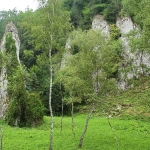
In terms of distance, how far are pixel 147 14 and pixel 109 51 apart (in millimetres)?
3666

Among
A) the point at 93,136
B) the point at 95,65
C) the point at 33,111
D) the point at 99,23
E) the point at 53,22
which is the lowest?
the point at 93,136

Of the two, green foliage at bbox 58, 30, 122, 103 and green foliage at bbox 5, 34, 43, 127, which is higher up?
green foliage at bbox 58, 30, 122, 103

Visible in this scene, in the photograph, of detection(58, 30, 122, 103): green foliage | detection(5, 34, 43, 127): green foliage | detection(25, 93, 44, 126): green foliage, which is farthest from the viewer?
detection(25, 93, 44, 126): green foliage

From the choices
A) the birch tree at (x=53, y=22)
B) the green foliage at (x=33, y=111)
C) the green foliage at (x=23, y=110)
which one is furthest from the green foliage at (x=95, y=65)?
the green foliage at (x=33, y=111)

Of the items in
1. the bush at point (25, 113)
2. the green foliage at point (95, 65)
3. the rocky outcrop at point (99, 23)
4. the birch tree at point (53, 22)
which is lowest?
the bush at point (25, 113)

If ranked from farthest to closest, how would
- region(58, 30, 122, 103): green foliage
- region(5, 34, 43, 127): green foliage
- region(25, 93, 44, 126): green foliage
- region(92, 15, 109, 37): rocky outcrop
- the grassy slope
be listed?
region(92, 15, 109, 37): rocky outcrop < region(25, 93, 44, 126): green foliage < region(5, 34, 43, 127): green foliage < region(58, 30, 122, 103): green foliage < the grassy slope

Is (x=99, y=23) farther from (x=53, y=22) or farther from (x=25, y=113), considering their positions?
(x=53, y=22)

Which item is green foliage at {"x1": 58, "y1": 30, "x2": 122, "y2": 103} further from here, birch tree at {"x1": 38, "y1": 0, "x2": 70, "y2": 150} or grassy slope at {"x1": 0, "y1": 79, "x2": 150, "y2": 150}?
birch tree at {"x1": 38, "y1": 0, "x2": 70, "y2": 150}

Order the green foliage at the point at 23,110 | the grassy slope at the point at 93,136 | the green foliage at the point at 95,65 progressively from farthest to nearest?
the green foliage at the point at 23,110 < the green foliage at the point at 95,65 < the grassy slope at the point at 93,136

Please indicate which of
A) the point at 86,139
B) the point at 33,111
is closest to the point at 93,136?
the point at 86,139

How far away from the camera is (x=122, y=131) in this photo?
22.0m

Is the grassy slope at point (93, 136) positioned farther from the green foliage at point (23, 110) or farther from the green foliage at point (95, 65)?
the green foliage at point (95, 65)

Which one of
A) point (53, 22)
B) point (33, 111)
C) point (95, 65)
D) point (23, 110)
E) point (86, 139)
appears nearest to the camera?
point (53, 22)

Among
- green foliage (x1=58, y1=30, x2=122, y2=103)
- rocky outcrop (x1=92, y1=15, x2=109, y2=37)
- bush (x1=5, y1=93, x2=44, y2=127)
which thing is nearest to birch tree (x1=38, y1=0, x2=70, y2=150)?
green foliage (x1=58, y1=30, x2=122, y2=103)
